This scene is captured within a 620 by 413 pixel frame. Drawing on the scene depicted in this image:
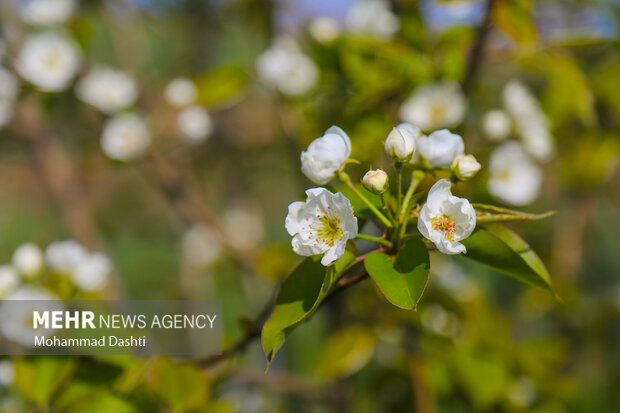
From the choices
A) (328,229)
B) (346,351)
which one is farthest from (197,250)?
(328,229)

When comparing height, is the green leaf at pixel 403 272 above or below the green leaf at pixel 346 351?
above

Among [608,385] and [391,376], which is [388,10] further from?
[608,385]

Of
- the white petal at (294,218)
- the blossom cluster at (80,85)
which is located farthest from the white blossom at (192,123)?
the white petal at (294,218)

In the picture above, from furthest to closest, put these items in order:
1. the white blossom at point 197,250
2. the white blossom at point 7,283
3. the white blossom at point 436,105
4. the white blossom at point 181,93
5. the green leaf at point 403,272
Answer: the white blossom at point 197,250 < the white blossom at point 181,93 < the white blossom at point 436,105 < the white blossom at point 7,283 < the green leaf at point 403,272

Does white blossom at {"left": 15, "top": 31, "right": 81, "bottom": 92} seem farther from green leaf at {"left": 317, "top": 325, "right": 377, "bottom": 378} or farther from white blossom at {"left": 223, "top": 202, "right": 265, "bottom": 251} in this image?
white blossom at {"left": 223, "top": 202, "right": 265, "bottom": 251}

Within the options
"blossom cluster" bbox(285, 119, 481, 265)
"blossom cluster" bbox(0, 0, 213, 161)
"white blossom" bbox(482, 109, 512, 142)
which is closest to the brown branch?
"white blossom" bbox(482, 109, 512, 142)

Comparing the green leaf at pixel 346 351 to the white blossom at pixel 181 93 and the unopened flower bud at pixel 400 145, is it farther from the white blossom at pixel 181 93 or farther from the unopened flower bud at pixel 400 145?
the white blossom at pixel 181 93
